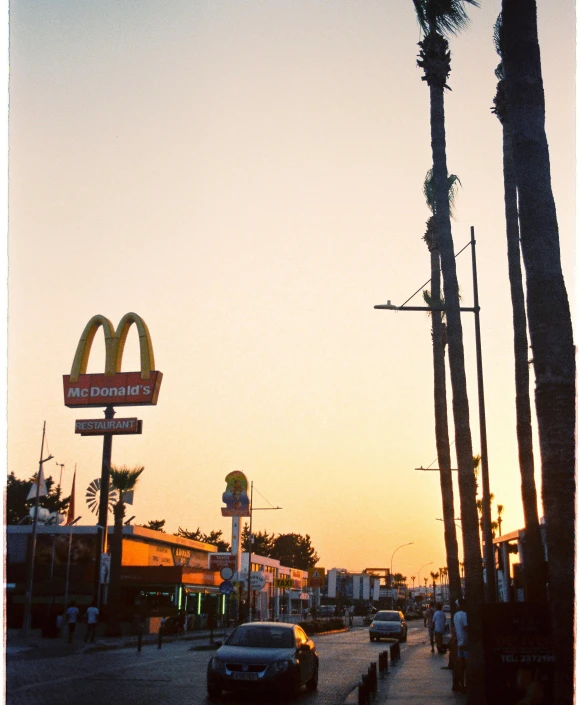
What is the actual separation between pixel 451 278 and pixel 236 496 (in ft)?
177

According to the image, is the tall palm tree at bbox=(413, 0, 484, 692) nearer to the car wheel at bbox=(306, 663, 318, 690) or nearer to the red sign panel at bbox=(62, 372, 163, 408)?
the car wheel at bbox=(306, 663, 318, 690)

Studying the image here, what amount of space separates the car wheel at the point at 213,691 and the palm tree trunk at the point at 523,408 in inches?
261

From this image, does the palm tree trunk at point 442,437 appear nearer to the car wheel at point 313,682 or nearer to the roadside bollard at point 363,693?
the car wheel at point 313,682

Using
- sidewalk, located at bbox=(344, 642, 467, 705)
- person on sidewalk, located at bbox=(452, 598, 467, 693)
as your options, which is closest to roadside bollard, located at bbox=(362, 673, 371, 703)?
sidewalk, located at bbox=(344, 642, 467, 705)

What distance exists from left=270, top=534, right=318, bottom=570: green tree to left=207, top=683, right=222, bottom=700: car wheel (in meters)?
153

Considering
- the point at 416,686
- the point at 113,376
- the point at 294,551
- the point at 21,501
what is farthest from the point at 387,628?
the point at 294,551

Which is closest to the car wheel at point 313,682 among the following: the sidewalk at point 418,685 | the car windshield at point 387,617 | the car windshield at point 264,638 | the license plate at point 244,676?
the sidewalk at point 418,685

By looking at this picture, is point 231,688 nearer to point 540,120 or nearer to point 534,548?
point 534,548

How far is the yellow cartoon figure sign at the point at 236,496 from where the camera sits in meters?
70.2

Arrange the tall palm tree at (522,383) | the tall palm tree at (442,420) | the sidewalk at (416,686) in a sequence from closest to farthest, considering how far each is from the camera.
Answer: the sidewalk at (416,686)
the tall palm tree at (522,383)
the tall palm tree at (442,420)

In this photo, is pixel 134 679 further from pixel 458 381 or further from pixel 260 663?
pixel 458 381

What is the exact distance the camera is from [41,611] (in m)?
49.3

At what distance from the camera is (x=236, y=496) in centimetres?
7081

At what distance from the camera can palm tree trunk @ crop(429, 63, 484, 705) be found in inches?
693
